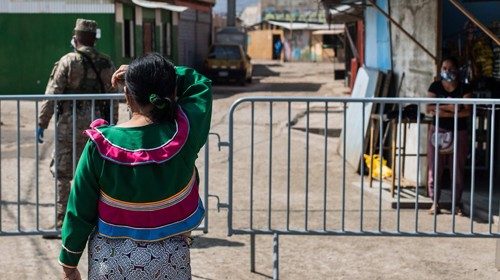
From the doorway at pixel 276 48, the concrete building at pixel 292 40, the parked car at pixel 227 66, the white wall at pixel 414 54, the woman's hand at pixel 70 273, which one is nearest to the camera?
the woman's hand at pixel 70 273

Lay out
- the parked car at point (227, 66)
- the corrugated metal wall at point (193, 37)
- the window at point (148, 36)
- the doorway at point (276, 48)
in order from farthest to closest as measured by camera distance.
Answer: the doorway at point (276, 48), the corrugated metal wall at point (193, 37), the parked car at point (227, 66), the window at point (148, 36)

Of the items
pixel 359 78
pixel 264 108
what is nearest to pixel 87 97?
pixel 359 78

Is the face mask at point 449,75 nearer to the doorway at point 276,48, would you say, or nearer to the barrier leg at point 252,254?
the barrier leg at point 252,254

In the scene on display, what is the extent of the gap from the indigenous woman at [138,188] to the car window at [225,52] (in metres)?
27.0

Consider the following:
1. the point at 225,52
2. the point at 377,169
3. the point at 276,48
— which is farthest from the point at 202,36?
the point at 377,169

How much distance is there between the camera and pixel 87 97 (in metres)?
6.19

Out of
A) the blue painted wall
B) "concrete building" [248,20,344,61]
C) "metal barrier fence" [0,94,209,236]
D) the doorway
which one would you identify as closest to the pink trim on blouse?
"metal barrier fence" [0,94,209,236]

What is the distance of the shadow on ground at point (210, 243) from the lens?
6.97 metres

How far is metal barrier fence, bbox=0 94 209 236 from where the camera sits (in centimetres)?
624

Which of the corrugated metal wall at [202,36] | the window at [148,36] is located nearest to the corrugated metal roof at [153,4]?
the window at [148,36]

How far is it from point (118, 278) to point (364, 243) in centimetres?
406

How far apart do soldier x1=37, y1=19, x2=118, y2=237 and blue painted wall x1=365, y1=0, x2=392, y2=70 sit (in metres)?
4.90

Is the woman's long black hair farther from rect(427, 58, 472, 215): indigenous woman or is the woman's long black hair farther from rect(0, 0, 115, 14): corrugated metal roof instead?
rect(0, 0, 115, 14): corrugated metal roof

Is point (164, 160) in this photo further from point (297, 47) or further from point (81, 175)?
point (297, 47)
